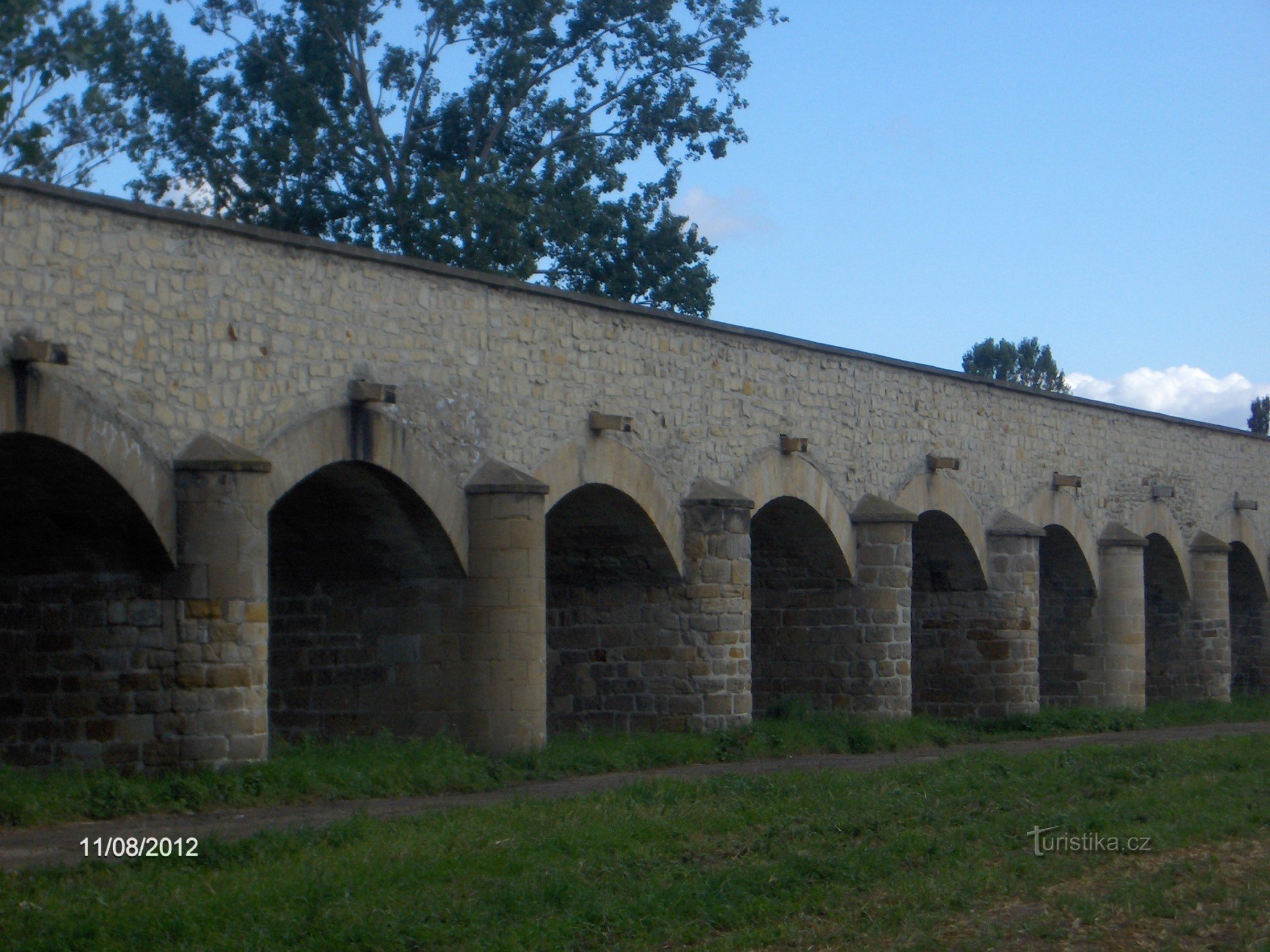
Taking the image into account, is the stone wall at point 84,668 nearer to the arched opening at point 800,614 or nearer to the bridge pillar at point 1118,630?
the arched opening at point 800,614

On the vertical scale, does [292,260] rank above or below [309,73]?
below

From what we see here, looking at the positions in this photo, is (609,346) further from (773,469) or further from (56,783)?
(56,783)

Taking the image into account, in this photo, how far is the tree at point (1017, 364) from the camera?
183 feet

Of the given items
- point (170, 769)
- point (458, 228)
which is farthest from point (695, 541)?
point (458, 228)

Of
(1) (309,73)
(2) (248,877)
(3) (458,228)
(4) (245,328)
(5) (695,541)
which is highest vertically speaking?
(1) (309,73)

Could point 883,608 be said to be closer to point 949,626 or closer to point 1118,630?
point 949,626

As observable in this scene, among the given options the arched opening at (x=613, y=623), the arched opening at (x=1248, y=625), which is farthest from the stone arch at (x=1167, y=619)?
the arched opening at (x=613, y=623)

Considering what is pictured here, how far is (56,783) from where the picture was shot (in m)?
9.85

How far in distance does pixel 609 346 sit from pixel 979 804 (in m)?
5.59

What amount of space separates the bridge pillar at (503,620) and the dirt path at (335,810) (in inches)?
26.4

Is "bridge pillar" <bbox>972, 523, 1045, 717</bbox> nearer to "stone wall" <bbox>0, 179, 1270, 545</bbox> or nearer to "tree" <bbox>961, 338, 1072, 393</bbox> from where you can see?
"stone wall" <bbox>0, 179, 1270, 545</bbox>

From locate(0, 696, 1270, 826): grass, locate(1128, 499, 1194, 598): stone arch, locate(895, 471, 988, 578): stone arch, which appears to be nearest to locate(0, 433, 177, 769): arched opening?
locate(0, 696, 1270, 826): grass

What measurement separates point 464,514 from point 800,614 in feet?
17.2

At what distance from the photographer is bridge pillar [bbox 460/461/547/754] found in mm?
12516
